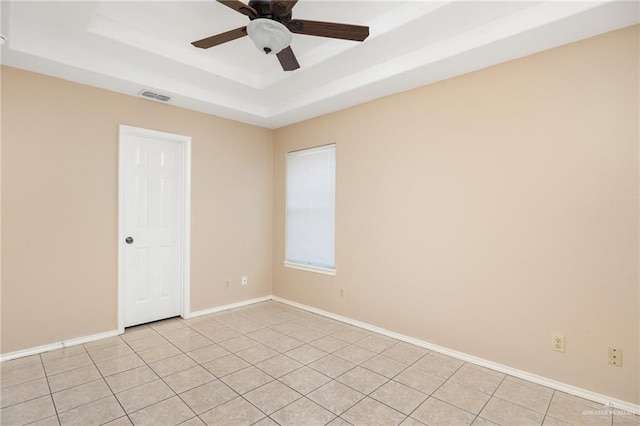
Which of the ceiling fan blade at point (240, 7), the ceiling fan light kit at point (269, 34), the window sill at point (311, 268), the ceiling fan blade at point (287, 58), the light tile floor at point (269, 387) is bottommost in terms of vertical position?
the light tile floor at point (269, 387)

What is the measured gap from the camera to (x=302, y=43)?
293 centimetres

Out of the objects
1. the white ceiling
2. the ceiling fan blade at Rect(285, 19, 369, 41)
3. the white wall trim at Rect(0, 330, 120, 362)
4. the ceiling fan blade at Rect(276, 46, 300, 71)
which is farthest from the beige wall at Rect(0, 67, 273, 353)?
the ceiling fan blade at Rect(285, 19, 369, 41)

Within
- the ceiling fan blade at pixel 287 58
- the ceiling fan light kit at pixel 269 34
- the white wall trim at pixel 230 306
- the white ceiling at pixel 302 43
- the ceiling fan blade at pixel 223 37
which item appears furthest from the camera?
the white wall trim at pixel 230 306

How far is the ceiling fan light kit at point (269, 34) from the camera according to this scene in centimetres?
196

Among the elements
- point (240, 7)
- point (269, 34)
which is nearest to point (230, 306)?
point (269, 34)

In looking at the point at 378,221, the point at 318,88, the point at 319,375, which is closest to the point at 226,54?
the point at 318,88

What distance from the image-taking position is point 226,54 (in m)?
3.16

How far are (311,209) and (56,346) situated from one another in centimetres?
297

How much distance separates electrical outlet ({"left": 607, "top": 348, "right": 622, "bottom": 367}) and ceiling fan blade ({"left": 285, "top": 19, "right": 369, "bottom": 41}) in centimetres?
266

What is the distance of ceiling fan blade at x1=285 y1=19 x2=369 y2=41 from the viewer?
6.69 ft

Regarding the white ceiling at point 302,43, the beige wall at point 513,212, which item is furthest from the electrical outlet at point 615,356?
the white ceiling at point 302,43

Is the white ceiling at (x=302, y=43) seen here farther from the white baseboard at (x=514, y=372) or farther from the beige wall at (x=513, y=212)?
the white baseboard at (x=514, y=372)

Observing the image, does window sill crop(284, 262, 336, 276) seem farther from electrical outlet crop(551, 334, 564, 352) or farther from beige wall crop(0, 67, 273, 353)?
electrical outlet crop(551, 334, 564, 352)

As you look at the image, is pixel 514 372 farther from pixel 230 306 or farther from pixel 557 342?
pixel 230 306
